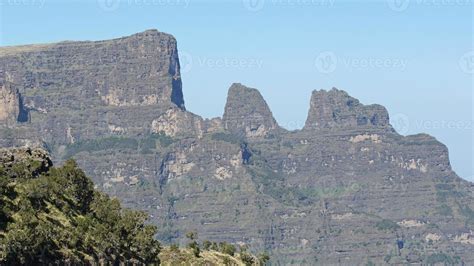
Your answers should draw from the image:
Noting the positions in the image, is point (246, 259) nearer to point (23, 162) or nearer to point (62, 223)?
point (23, 162)

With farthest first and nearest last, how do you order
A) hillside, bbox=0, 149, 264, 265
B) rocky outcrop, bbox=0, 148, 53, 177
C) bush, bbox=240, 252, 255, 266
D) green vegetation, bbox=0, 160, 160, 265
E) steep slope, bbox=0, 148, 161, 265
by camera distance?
bush, bbox=240, 252, 255, 266
rocky outcrop, bbox=0, 148, 53, 177
hillside, bbox=0, 149, 264, 265
steep slope, bbox=0, 148, 161, 265
green vegetation, bbox=0, 160, 160, 265

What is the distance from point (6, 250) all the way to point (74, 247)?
43.0ft

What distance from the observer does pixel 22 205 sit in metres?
112

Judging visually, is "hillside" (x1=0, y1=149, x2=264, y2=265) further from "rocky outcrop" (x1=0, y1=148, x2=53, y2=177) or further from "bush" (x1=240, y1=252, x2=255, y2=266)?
"bush" (x1=240, y1=252, x2=255, y2=266)

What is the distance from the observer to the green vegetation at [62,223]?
331 feet

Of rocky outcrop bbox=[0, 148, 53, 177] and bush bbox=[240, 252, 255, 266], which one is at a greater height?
rocky outcrop bbox=[0, 148, 53, 177]

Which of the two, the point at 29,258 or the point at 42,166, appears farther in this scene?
the point at 42,166

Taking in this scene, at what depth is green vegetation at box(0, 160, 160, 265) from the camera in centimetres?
10075

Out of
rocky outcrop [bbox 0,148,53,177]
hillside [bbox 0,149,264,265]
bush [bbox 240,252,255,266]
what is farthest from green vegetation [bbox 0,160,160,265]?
bush [bbox 240,252,255,266]

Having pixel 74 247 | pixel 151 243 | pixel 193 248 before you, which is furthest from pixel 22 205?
pixel 193 248

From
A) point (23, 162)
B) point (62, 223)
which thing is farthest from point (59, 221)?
point (23, 162)

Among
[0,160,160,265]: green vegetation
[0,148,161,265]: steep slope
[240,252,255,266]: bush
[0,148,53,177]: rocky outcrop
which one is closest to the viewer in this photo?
[0,160,160,265]: green vegetation

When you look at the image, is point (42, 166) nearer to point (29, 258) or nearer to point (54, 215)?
point (54, 215)

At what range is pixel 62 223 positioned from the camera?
11656 cm
